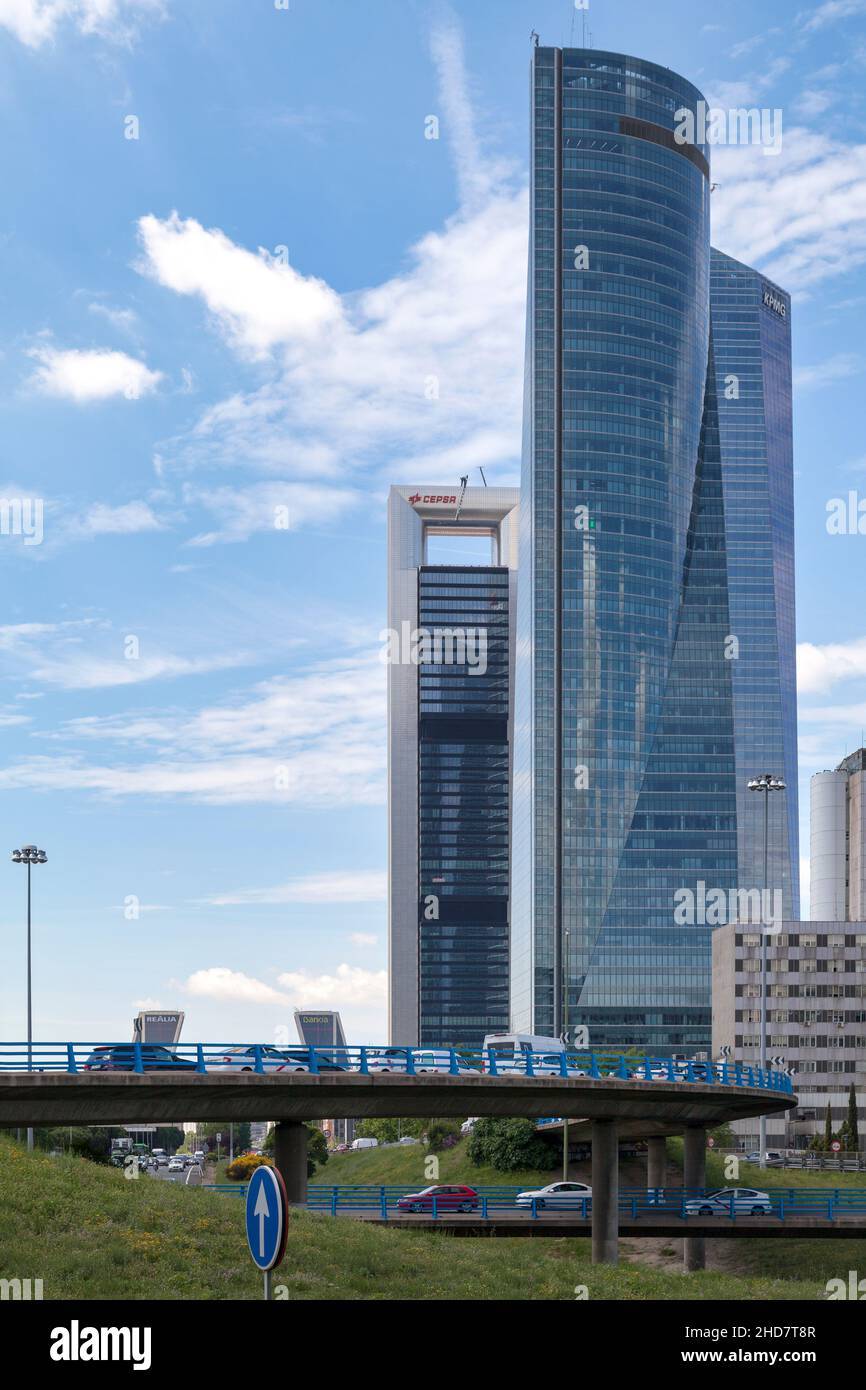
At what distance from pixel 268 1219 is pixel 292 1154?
3181 centimetres

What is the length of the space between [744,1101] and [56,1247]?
30.9m

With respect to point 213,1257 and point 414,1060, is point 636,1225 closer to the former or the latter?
point 414,1060

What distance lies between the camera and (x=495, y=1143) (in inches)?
3733

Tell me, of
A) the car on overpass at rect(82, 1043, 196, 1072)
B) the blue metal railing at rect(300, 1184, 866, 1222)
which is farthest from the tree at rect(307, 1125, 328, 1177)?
the car on overpass at rect(82, 1043, 196, 1072)

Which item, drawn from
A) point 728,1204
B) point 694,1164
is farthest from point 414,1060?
point 694,1164

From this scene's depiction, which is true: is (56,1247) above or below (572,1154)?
above

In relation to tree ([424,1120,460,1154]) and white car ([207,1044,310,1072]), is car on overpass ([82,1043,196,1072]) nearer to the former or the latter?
white car ([207,1044,310,1072])

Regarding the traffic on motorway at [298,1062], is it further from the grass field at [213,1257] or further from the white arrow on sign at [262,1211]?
the white arrow on sign at [262,1211]

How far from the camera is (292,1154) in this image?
48125mm

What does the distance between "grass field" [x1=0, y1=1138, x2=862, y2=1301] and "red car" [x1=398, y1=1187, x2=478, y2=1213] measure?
4.72 meters

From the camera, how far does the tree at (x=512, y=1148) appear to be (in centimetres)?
9269
